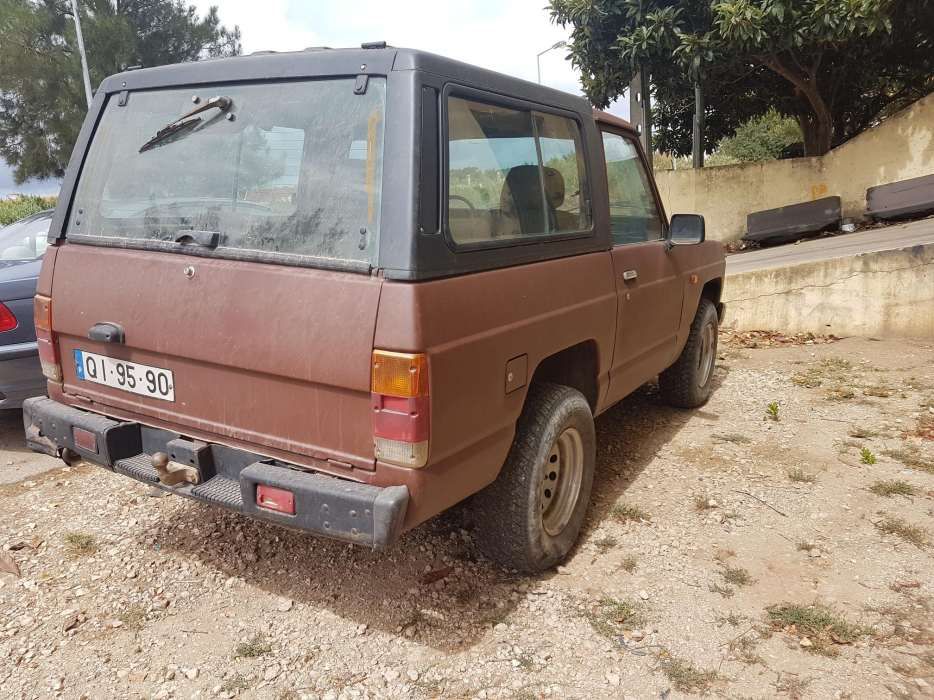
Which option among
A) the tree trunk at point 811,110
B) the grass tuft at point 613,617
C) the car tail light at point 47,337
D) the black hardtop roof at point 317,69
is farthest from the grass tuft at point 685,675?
the tree trunk at point 811,110

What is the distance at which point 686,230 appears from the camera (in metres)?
3.97

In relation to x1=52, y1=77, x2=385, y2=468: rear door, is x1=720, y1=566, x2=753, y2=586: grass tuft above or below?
below

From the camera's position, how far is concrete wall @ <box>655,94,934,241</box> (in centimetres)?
1125

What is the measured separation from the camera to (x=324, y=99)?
2.34 m

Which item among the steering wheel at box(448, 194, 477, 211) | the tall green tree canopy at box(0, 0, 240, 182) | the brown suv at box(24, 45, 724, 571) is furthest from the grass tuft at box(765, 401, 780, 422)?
the tall green tree canopy at box(0, 0, 240, 182)

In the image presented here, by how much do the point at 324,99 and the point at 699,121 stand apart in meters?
13.3

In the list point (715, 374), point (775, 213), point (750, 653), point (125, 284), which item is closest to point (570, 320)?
point (750, 653)

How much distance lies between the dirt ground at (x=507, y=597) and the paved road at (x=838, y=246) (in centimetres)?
449

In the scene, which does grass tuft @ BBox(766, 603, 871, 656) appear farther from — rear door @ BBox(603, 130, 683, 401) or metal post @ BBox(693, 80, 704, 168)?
metal post @ BBox(693, 80, 704, 168)

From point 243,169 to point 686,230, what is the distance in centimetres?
251

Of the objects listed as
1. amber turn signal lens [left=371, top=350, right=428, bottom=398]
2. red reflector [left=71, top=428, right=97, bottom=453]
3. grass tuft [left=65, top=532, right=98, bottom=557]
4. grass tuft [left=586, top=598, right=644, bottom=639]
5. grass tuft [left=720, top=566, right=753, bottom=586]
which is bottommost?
grass tuft [left=586, top=598, right=644, bottom=639]

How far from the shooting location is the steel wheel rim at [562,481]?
305 centimetres

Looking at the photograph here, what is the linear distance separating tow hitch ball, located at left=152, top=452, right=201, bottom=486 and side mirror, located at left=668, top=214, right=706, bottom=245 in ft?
9.26

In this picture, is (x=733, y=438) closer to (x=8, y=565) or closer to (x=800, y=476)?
(x=800, y=476)
